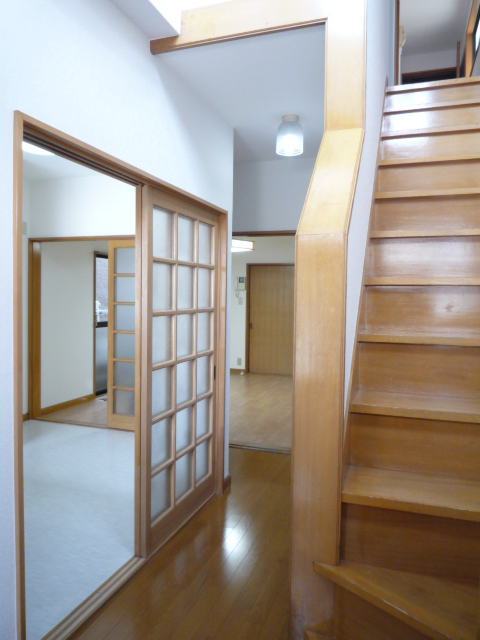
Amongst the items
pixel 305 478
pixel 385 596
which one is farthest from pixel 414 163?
pixel 385 596

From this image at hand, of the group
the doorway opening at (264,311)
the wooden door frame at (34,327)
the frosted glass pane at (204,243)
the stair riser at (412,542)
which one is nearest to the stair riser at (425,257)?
the stair riser at (412,542)

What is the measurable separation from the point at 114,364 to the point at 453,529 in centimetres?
408

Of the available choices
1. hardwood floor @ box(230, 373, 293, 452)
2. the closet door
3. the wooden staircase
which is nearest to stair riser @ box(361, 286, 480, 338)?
the wooden staircase

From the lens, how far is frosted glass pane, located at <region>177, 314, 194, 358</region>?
2.79m

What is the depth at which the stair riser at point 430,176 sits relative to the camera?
7.23ft

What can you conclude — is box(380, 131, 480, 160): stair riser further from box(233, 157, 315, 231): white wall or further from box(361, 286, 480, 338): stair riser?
box(233, 157, 315, 231): white wall

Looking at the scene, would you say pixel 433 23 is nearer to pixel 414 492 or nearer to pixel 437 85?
pixel 437 85

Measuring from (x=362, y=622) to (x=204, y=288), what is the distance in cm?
218

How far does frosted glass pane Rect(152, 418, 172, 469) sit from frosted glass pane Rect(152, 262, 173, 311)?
2.11 feet

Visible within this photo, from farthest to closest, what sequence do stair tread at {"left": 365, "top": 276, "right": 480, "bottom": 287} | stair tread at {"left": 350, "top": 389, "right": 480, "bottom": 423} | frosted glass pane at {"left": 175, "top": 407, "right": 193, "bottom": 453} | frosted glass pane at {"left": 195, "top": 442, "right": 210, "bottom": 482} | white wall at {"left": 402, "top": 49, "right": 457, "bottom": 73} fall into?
white wall at {"left": 402, "top": 49, "right": 457, "bottom": 73}, frosted glass pane at {"left": 195, "top": 442, "right": 210, "bottom": 482}, frosted glass pane at {"left": 175, "top": 407, "right": 193, "bottom": 453}, stair tread at {"left": 365, "top": 276, "right": 480, "bottom": 287}, stair tread at {"left": 350, "top": 389, "right": 480, "bottom": 423}

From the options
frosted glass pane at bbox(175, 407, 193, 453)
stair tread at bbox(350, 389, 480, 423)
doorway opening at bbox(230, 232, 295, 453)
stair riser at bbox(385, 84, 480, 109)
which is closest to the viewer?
stair tread at bbox(350, 389, 480, 423)

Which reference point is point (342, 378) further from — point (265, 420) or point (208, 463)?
point (265, 420)

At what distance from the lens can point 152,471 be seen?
248 centimetres

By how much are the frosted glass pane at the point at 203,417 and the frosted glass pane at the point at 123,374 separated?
1.90 m
